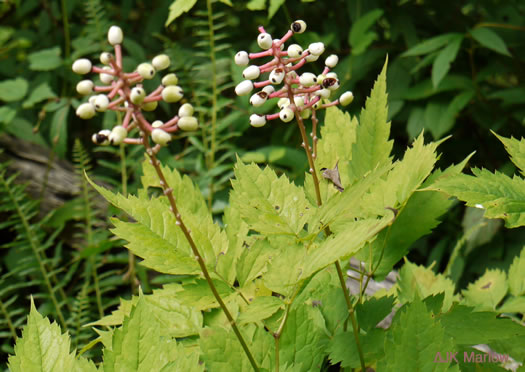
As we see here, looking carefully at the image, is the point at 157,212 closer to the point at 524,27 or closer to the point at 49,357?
the point at 49,357

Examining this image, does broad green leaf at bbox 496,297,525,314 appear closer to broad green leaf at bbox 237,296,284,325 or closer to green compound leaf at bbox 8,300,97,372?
broad green leaf at bbox 237,296,284,325

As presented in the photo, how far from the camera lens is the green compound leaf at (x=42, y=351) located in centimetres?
57

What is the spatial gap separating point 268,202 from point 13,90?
1.45 metres

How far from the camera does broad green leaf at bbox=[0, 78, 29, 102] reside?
5.59 ft

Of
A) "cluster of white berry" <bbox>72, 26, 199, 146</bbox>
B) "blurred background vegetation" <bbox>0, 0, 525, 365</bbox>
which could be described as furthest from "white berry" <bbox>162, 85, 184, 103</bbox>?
"blurred background vegetation" <bbox>0, 0, 525, 365</bbox>

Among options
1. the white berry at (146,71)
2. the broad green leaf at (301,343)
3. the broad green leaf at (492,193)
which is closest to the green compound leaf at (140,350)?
the broad green leaf at (301,343)

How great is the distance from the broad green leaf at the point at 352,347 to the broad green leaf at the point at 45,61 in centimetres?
150

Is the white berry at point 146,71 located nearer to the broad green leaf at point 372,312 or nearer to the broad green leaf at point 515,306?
the broad green leaf at point 372,312

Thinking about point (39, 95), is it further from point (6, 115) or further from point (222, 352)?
point (222, 352)

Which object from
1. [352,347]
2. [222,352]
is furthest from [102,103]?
[352,347]

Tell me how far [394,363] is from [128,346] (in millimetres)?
279

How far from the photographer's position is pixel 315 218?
1.85 feet

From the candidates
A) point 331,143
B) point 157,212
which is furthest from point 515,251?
point 157,212

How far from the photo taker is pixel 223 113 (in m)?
1.91
